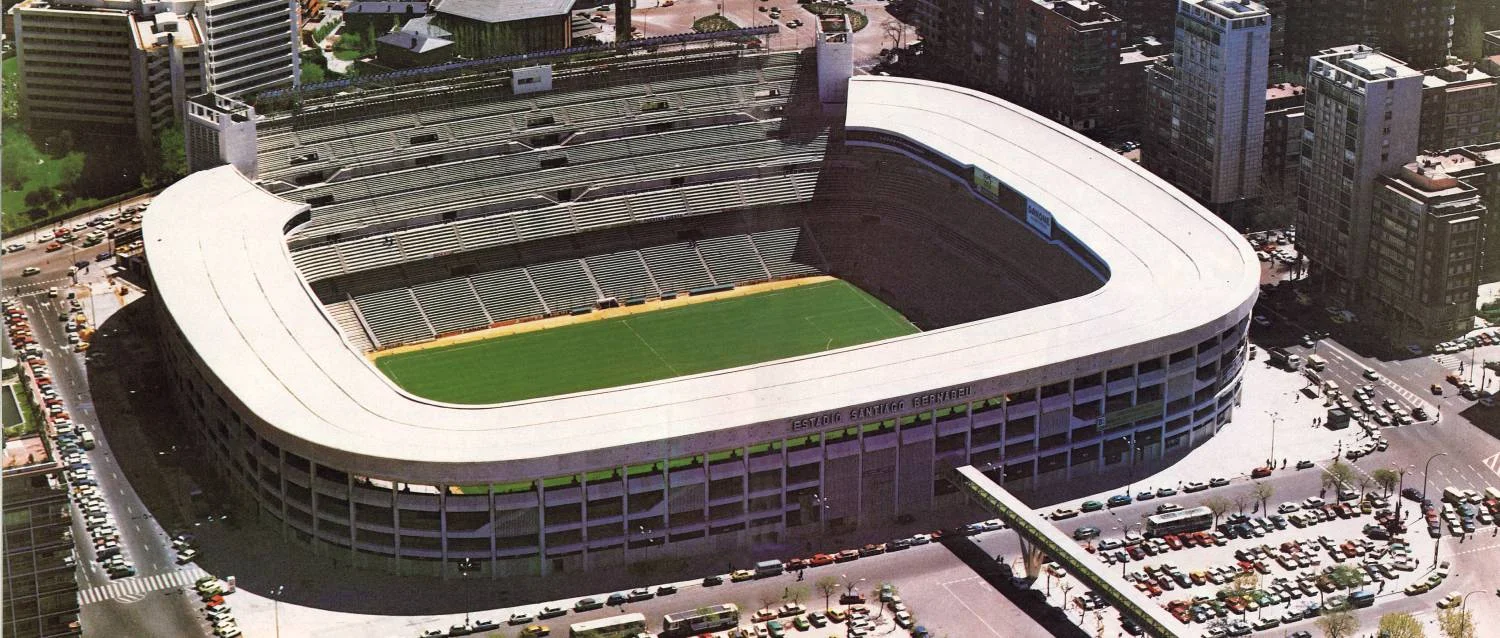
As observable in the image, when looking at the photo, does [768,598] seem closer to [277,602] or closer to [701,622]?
[701,622]

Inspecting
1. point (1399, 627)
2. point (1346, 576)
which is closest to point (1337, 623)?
point (1399, 627)

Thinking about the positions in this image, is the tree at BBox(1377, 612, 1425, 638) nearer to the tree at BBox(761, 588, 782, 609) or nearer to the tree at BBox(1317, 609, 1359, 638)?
the tree at BBox(1317, 609, 1359, 638)

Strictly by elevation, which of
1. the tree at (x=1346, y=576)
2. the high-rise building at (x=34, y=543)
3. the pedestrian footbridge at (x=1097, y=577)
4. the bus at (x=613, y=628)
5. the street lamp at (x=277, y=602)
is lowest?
the street lamp at (x=277, y=602)

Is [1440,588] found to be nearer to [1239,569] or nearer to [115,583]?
[1239,569]

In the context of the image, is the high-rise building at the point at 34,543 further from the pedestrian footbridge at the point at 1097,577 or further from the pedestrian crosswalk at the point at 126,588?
A: the pedestrian footbridge at the point at 1097,577

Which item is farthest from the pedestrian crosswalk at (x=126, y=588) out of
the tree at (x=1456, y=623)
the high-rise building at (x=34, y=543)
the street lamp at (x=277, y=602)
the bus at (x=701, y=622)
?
the tree at (x=1456, y=623)

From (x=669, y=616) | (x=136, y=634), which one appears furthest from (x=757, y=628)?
(x=136, y=634)
